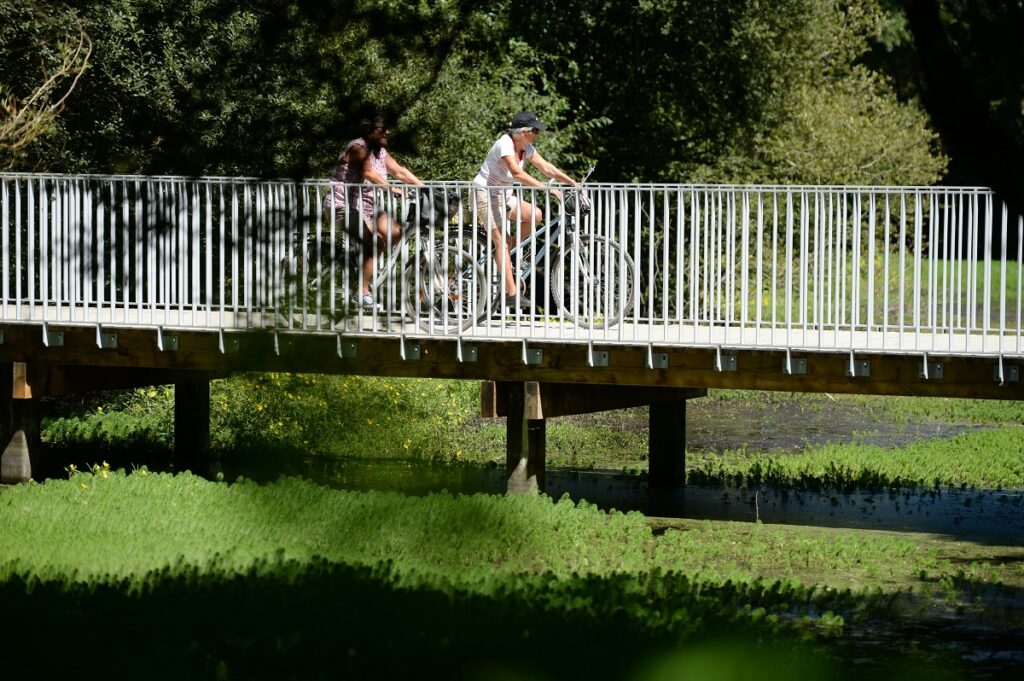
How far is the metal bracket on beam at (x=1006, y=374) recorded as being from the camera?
11.1 meters

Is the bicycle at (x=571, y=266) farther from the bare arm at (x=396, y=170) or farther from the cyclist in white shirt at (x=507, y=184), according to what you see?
the bare arm at (x=396, y=170)

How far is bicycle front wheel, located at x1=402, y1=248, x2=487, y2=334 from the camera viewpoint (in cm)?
1230

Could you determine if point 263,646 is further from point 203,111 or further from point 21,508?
point 21,508

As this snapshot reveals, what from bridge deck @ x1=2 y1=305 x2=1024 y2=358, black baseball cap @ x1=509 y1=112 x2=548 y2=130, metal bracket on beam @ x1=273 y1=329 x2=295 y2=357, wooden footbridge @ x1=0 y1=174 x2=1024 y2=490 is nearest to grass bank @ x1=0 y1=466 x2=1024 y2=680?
metal bracket on beam @ x1=273 y1=329 x2=295 y2=357

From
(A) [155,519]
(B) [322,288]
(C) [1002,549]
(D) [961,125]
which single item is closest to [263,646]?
(B) [322,288]

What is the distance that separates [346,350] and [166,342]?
31.6ft

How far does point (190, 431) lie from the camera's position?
14.6m

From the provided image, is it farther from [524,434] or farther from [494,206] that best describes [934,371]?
[494,206]

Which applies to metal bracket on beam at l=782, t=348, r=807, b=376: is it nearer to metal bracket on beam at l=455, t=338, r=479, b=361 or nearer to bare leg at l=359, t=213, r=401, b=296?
metal bracket on beam at l=455, t=338, r=479, b=361

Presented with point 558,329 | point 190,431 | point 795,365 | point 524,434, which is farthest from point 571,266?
point 190,431

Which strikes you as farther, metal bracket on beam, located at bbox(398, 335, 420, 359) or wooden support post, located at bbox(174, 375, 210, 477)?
wooden support post, located at bbox(174, 375, 210, 477)

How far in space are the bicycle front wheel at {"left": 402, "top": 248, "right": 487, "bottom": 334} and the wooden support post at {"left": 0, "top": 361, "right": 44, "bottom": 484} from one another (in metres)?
3.33

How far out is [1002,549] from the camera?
11.6 meters

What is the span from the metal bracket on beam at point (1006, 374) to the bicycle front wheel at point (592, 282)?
2749 millimetres
